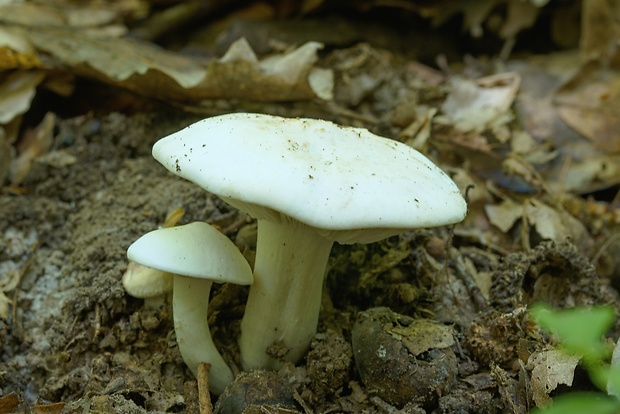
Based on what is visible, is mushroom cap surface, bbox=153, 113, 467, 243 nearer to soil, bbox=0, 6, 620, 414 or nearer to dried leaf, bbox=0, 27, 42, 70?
soil, bbox=0, 6, 620, 414

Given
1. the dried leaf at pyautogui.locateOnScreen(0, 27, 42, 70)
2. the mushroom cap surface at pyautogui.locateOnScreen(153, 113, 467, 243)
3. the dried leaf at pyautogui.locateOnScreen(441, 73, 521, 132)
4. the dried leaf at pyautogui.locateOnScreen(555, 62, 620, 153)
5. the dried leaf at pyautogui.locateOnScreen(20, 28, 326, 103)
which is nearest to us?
the mushroom cap surface at pyautogui.locateOnScreen(153, 113, 467, 243)

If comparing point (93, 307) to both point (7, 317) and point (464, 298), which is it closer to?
point (7, 317)

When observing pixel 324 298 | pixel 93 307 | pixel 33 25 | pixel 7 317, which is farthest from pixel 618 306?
pixel 33 25

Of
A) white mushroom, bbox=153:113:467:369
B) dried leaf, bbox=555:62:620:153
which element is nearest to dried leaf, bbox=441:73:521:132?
dried leaf, bbox=555:62:620:153

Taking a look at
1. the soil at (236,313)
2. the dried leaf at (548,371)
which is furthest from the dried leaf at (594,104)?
the dried leaf at (548,371)

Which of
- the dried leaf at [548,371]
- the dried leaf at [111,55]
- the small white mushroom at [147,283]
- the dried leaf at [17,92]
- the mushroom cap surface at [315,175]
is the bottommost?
the dried leaf at [548,371]

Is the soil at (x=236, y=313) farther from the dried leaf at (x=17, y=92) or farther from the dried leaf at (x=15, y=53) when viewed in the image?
the dried leaf at (x=15, y=53)

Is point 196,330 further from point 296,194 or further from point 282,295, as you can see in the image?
point 296,194
